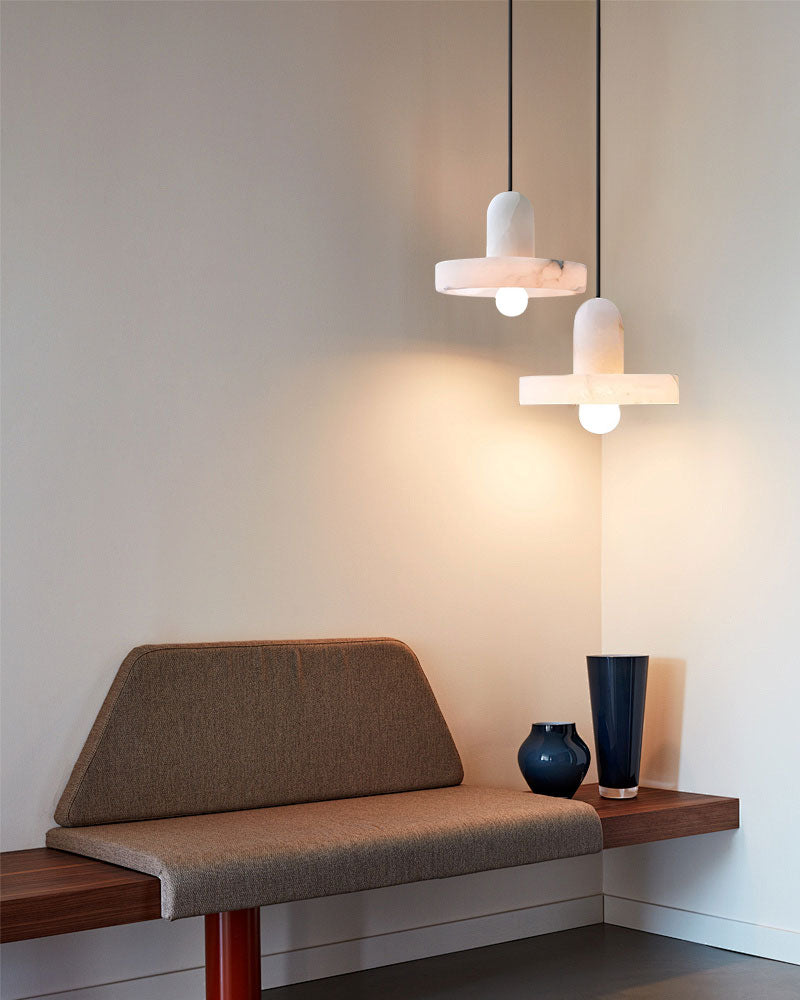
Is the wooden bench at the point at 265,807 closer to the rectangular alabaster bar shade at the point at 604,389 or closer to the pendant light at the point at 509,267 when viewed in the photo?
the rectangular alabaster bar shade at the point at 604,389

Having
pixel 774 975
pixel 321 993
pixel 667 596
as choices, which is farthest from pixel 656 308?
pixel 321 993

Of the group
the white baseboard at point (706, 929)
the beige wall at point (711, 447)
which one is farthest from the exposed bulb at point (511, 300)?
the white baseboard at point (706, 929)

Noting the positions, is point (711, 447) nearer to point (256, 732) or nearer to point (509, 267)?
point (509, 267)

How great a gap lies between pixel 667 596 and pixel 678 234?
3.82 feet

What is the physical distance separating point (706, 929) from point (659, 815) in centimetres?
55

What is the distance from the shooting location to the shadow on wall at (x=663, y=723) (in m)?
3.70

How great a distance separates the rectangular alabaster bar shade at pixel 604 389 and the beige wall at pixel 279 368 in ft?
1.65

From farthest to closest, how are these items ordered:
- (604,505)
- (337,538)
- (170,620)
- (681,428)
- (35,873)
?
(604,505)
(681,428)
(337,538)
(170,620)
(35,873)

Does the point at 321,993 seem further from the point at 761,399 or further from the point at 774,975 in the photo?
the point at 761,399

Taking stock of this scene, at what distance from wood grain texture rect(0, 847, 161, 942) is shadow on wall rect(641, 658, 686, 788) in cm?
190

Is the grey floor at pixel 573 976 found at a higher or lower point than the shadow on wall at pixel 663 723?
lower

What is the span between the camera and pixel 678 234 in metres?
3.79

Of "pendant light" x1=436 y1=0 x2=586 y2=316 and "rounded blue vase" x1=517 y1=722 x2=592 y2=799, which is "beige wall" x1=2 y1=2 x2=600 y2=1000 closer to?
"rounded blue vase" x1=517 y1=722 x2=592 y2=799

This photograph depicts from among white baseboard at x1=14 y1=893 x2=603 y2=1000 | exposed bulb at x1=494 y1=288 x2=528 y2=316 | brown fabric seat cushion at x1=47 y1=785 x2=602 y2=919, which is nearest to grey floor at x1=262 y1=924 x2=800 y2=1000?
white baseboard at x1=14 y1=893 x2=603 y2=1000
